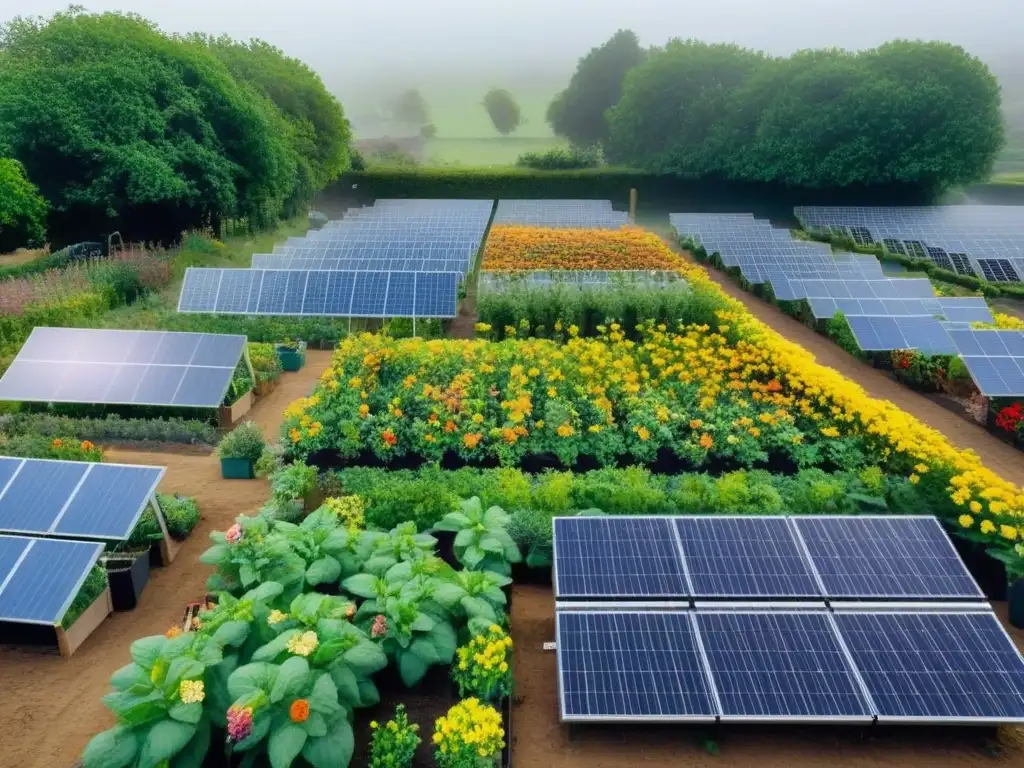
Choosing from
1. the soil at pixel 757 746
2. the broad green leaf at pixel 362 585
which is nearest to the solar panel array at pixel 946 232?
the soil at pixel 757 746

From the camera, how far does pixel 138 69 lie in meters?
26.1

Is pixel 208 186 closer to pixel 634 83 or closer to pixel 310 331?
pixel 310 331

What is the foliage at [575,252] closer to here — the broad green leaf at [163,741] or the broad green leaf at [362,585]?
the broad green leaf at [362,585]

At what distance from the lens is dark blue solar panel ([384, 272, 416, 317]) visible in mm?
17609

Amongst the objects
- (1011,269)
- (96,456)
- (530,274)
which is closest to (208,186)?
(530,274)

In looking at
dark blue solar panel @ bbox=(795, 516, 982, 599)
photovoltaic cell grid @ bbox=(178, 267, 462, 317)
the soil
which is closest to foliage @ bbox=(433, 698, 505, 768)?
the soil

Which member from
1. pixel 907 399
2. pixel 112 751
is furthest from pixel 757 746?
pixel 907 399

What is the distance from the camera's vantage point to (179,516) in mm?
9250

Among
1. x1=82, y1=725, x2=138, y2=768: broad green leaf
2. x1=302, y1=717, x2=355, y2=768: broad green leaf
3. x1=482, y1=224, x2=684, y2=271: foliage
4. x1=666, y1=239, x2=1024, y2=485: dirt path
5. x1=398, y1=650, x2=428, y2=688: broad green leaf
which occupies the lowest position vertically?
x1=666, y1=239, x2=1024, y2=485: dirt path

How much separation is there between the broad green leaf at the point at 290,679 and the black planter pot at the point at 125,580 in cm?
382

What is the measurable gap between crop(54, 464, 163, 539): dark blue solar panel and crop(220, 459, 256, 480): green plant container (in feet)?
7.99

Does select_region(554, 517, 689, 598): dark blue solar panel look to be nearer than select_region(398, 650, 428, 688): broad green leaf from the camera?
No

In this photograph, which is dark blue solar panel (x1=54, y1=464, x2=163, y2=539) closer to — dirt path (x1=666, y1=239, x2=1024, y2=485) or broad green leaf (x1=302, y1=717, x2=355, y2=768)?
broad green leaf (x1=302, y1=717, x2=355, y2=768)

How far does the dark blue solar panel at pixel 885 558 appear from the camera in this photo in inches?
268
